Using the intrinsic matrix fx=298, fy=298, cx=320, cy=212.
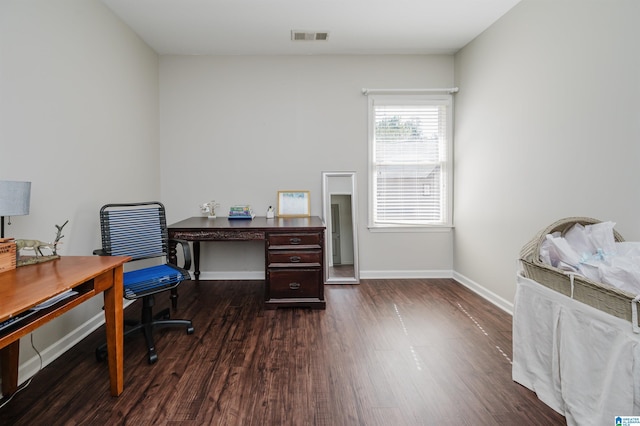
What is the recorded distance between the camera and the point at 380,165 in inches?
143

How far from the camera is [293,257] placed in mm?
2785

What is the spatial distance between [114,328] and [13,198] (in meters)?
0.79

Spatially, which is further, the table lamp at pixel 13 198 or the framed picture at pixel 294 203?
the framed picture at pixel 294 203

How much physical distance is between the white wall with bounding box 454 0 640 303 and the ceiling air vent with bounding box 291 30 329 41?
63.0 inches

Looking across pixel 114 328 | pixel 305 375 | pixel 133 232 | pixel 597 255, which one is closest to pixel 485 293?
pixel 597 255

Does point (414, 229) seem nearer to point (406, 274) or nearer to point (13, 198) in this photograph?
point (406, 274)

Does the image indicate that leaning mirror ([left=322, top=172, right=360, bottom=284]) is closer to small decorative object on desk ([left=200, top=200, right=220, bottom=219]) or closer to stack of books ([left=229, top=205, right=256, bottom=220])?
stack of books ([left=229, top=205, right=256, bottom=220])

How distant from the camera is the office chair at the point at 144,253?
6.45ft

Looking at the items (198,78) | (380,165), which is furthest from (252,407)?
(198,78)

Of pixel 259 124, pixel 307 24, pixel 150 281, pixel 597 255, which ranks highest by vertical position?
pixel 307 24

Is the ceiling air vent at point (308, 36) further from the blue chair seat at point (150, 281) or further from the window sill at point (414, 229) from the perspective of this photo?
the blue chair seat at point (150, 281)

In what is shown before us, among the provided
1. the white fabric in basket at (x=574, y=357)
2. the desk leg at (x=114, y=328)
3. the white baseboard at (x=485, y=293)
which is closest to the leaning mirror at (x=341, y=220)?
the white baseboard at (x=485, y=293)

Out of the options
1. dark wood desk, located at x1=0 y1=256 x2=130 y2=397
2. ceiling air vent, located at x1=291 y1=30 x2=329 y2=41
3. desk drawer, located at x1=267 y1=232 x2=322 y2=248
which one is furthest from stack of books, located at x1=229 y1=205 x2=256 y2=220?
ceiling air vent, located at x1=291 y1=30 x2=329 y2=41

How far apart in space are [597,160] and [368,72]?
2441 millimetres
